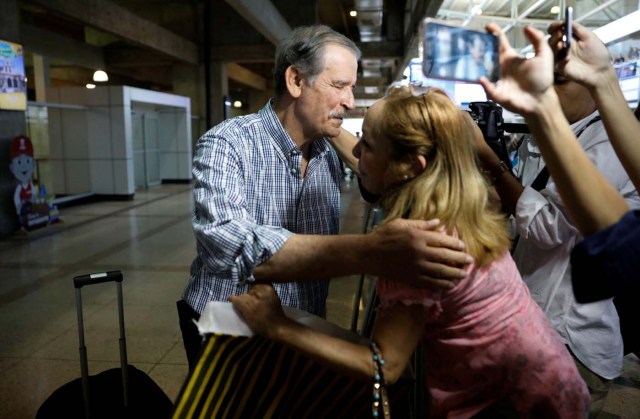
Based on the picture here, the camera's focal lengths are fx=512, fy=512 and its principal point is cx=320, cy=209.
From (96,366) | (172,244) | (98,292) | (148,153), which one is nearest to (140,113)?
(148,153)

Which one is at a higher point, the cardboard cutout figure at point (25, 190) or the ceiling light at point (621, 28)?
the ceiling light at point (621, 28)

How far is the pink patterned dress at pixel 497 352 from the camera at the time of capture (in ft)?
3.73

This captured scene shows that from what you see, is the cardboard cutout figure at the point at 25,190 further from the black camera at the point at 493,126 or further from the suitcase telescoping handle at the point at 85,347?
the black camera at the point at 493,126

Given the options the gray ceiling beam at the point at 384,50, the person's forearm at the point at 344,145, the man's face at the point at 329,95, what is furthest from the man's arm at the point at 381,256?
the gray ceiling beam at the point at 384,50

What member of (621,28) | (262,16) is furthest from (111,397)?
(262,16)

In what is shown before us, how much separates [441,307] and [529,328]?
23 centimetres

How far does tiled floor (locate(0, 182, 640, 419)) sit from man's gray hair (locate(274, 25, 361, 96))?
2255mm

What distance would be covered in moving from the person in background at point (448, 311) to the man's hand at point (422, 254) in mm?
26

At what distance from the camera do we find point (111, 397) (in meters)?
2.01

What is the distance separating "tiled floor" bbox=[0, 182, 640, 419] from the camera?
3205 millimetres

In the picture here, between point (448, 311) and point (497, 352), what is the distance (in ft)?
0.50

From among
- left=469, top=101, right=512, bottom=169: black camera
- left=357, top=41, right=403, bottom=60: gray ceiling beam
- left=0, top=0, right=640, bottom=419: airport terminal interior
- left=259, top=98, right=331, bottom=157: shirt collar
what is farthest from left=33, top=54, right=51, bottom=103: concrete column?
left=469, top=101, right=512, bottom=169: black camera

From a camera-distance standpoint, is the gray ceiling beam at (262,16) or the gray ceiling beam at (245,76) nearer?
the gray ceiling beam at (262,16)

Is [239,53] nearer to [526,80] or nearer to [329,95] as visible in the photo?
[329,95]
